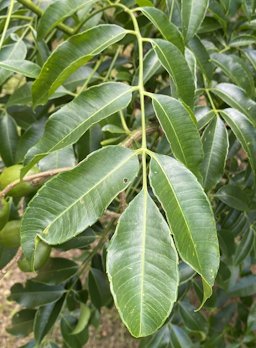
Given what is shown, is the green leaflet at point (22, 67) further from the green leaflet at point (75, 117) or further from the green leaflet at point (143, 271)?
the green leaflet at point (143, 271)

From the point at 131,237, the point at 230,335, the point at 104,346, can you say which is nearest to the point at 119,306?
the point at 131,237

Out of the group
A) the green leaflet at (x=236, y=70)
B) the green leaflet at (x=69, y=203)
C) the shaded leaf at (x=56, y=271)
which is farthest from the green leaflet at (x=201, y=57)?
the shaded leaf at (x=56, y=271)

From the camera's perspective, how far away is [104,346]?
7.36 feet

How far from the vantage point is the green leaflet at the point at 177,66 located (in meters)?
0.69

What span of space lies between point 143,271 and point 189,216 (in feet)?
0.26

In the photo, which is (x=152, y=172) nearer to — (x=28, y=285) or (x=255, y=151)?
(x=255, y=151)

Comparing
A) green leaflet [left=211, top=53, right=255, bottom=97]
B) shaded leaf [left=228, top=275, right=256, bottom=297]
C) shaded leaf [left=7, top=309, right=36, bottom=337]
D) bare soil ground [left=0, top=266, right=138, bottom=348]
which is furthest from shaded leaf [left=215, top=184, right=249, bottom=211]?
bare soil ground [left=0, top=266, right=138, bottom=348]

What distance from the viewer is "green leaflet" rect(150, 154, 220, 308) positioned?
525mm

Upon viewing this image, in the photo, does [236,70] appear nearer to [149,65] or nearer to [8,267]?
[149,65]

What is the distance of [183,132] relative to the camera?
0.63 m

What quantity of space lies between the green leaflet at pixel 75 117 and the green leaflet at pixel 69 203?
0.06 m

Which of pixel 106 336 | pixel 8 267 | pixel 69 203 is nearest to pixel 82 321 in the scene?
pixel 8 267

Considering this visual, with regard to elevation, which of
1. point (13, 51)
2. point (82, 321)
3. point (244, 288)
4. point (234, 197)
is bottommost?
point (244, 288)

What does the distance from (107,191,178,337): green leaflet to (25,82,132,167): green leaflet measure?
13 centimetres
